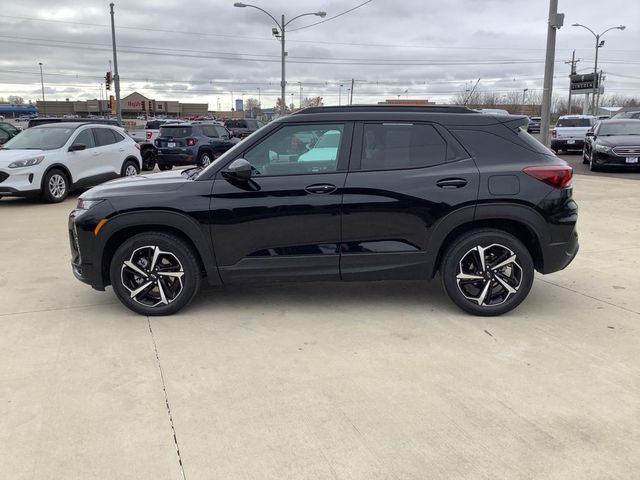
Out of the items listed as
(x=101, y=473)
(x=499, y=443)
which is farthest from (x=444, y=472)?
(x=101, y=473)

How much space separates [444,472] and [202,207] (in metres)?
2.81

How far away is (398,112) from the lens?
4.71 meters

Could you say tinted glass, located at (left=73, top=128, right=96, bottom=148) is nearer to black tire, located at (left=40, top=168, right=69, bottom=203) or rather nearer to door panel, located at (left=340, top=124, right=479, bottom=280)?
black tire, located at (left=40, top=168, right=69, bottom=203)

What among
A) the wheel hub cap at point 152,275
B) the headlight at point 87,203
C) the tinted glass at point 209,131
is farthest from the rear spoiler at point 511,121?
the tinted glass at point 209,131

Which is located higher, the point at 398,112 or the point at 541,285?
the point at 398,112

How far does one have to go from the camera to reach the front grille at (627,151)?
51.5ft

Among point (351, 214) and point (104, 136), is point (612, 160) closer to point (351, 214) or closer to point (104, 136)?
point (104, 136)

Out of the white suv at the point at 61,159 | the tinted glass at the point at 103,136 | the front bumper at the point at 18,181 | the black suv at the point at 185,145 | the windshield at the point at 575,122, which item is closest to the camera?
the front bumper at the point at 18,181

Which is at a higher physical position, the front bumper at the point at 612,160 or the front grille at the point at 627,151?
the front grille at the point at 627,151

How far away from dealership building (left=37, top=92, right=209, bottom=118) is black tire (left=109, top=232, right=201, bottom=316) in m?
96.2

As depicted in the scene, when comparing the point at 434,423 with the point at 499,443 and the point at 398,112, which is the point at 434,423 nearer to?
the point at 499,443

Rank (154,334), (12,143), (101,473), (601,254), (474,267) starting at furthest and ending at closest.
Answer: (12,143)
(601,254)
(474,267)
(154,334)
(101,473)

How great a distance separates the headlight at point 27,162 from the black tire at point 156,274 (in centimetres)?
745

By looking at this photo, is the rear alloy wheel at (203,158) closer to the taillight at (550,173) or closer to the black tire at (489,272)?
the black tire at (489,272)
